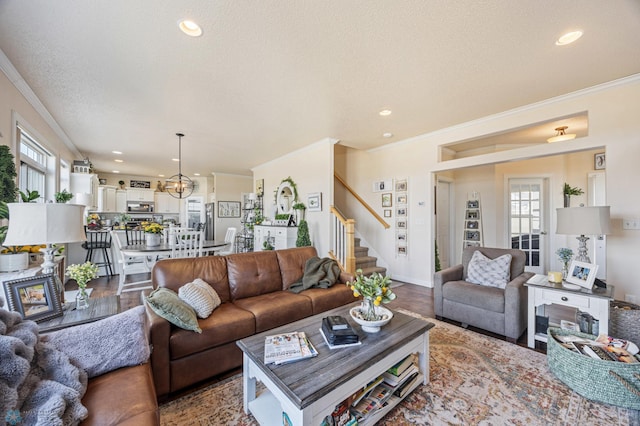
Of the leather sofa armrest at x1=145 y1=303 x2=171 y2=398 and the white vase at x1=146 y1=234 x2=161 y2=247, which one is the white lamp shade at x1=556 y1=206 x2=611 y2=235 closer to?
the leather sofa armrest at x1=145 y1=303 x2=171 y2=398

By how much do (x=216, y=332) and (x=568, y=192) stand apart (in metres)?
6.01

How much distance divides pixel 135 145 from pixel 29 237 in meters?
4.42

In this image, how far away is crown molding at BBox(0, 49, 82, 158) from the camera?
→ 237 cm

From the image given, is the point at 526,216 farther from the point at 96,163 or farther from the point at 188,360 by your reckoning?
the point at 96,163

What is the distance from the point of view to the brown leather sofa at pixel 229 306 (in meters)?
1.75

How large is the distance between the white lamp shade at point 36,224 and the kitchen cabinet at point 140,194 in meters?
8.15

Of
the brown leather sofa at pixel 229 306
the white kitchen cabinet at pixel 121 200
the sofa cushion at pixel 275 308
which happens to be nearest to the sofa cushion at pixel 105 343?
the brown leather sofa at pixel 229 306

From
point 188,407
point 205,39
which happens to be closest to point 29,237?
point 188,407

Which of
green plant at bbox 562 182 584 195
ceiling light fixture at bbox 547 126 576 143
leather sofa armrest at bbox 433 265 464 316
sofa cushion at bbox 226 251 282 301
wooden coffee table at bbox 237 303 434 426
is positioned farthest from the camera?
green plant at bbox 562 182 584 195

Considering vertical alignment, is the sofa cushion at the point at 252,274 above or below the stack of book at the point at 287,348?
above

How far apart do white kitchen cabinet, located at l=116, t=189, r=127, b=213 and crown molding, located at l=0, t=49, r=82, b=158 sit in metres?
4.17

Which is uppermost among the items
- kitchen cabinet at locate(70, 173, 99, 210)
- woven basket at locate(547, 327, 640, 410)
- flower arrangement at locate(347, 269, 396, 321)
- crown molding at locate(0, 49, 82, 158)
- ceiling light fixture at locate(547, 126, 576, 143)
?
crown molding at locate(0, 49, 82, 158)

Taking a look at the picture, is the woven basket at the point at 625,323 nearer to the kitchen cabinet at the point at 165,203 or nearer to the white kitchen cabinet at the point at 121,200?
the kitchen cabinet at the point at 165,203

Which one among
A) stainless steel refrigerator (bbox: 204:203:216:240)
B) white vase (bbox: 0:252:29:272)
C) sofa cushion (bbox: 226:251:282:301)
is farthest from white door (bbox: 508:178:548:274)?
stainless steel refrigerator (bbox: 204:203:216:240)
